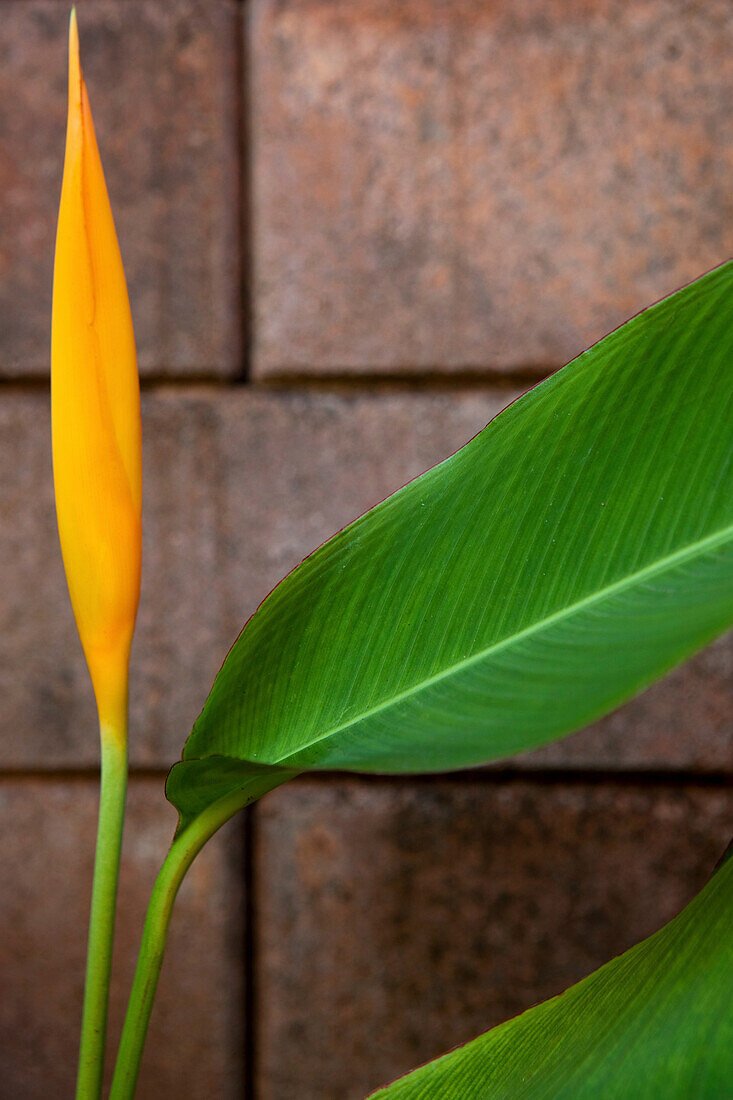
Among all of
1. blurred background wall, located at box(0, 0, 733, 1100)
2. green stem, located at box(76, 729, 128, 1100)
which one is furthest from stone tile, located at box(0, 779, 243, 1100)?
green stem, located at box(76, 729, 128, 1100)

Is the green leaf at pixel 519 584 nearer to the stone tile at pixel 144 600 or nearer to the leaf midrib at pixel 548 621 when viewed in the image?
the leaf midrib at pixel 548 621

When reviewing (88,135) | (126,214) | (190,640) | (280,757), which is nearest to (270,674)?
(280,757)

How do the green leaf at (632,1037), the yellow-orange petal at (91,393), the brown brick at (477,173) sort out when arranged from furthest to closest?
the brown brick at (477,173) < the yellow-orange petal at (91,393) < the green leaf at (632,1037)

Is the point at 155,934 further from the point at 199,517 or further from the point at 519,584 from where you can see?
the point at 199,517

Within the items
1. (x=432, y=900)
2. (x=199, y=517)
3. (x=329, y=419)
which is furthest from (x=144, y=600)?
(x=432, y=900)

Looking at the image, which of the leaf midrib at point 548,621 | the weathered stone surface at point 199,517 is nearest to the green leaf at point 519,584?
the leaf midrib at point 548,621

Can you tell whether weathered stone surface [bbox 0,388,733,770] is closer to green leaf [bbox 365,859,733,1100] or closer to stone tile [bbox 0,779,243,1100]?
stone tile [bbox 0,779,243,1100]

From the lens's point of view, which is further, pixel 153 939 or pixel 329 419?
pixel 329 419
